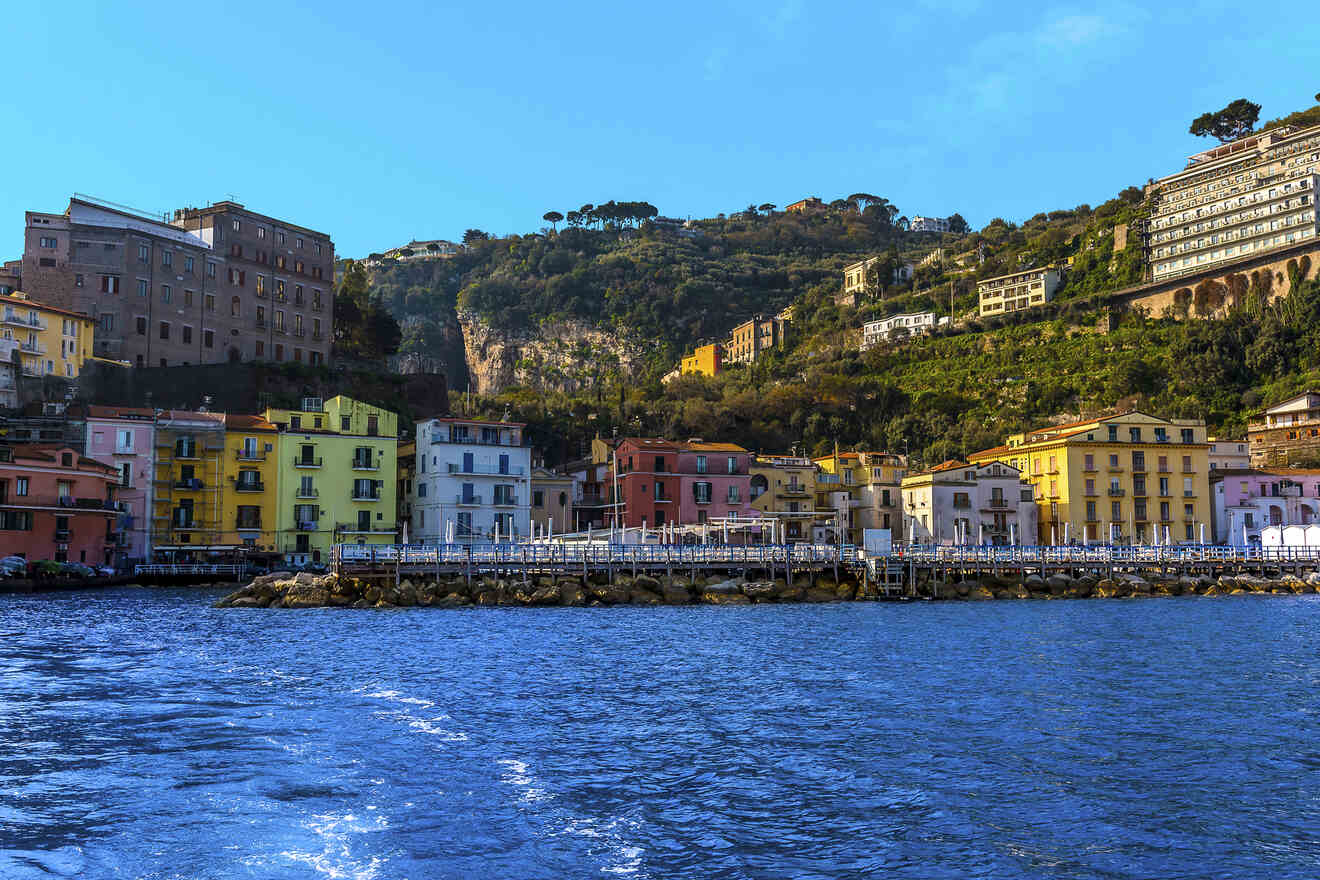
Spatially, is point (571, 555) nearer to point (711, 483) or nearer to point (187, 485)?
point (711, 483)

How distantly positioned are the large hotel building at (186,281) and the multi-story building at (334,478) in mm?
15797

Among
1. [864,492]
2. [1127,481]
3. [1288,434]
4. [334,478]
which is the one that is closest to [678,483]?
[864,492]

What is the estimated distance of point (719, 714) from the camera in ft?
79.0

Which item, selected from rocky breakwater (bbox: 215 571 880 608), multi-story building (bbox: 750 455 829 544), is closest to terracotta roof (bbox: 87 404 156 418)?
rocky breakwater (bbox: 215 571 880 608)

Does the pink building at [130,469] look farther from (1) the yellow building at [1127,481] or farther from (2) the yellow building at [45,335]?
(1) the yellow building at [1127,481]

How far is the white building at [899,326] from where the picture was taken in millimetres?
136250

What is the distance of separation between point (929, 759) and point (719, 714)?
5.72 meters

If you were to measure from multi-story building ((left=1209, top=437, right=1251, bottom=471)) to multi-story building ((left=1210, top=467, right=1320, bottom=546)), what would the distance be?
10.6ft

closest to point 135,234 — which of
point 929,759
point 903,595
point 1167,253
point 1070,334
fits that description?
point 903,595

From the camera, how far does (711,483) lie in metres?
80.1

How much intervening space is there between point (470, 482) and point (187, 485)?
58.5 feet

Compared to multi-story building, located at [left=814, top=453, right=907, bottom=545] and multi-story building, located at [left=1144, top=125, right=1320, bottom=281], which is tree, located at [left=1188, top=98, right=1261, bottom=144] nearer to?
multi-story building, located at [left=1144, top=125, right=1320, bottom=281]

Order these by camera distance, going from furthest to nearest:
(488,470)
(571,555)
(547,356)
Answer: (547,356) < (488,470) < (571,555)

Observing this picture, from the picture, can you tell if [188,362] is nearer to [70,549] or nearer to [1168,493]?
[70,549]
